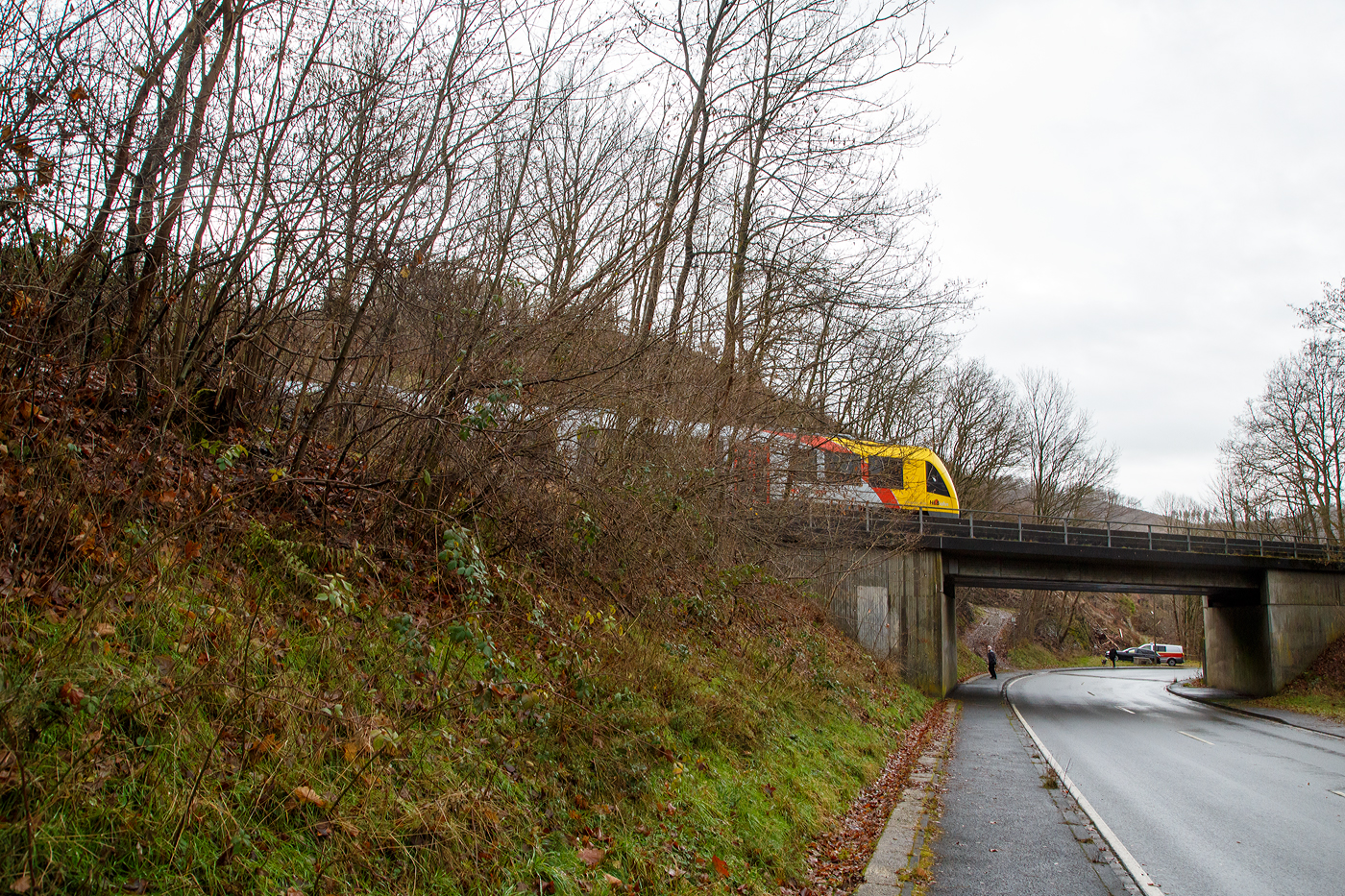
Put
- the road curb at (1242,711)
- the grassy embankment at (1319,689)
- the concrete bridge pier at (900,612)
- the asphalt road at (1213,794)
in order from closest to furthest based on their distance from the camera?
the asphalt road at (1213,794) < the road curb at (1242,711) < the concrete bridge pier at (900,612) < the grassy embankment at (1319,689)

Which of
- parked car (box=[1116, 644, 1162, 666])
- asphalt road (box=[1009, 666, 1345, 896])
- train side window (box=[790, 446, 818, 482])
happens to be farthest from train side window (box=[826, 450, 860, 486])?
parked car (box=[1116, 644, 1162, 666])

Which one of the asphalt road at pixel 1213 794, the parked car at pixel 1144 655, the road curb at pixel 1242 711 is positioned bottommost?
the parked car at pixel 1144 655

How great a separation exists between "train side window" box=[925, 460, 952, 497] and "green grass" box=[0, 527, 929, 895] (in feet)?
64.2

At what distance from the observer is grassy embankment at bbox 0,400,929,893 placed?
10.3 feet

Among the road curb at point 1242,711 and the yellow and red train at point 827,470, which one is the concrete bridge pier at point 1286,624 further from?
the yellow and red train at point 827,470

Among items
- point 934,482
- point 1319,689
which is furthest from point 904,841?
point 1319,689

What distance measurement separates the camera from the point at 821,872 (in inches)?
245

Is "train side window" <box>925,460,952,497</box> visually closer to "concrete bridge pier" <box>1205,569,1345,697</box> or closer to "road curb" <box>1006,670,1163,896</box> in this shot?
"concrete bridge pier" <box>1205,569,1345,697</box>

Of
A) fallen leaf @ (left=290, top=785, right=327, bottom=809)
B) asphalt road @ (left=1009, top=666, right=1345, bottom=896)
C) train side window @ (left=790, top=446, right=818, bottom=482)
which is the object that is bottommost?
asphalt road @ (left=1009, top=666, right=1345, bottom=896)

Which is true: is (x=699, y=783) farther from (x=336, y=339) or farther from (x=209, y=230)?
(x=209, y=230)

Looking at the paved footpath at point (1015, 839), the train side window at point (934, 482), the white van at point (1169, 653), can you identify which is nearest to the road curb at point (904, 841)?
the paved footpath at point (1015, 839)

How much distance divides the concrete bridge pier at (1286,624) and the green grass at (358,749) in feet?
93.5

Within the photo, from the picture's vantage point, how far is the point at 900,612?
24.0 metres

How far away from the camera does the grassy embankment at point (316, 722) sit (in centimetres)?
313
